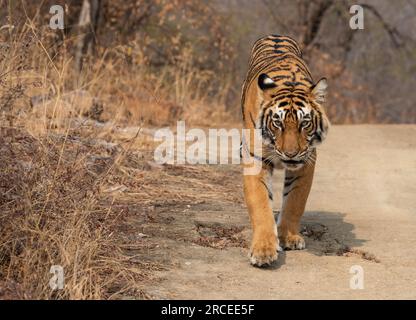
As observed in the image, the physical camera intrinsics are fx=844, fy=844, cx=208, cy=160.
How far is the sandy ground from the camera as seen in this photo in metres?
4.84

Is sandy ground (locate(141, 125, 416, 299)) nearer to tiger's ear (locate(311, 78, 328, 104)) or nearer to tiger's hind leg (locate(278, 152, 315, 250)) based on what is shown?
tiger's hind leg (locate(278, 152, 315, 250))

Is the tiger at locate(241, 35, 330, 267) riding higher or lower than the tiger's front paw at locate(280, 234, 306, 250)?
higher

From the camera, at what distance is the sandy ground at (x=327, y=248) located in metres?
4.84

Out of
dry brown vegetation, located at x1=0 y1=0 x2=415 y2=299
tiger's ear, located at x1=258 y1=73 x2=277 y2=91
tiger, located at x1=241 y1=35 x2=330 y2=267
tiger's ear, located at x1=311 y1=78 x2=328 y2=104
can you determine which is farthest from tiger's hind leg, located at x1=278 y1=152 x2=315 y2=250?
tiger's ear, located at x1=258 y1=73 x2=277 y2=91

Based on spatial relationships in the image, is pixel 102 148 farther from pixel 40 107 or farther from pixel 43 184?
pixel 43 184

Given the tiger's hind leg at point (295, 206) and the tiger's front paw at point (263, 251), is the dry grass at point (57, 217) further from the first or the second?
the tiger's hind leg at point (295, 206)

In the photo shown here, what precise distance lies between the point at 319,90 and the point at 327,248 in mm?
1106

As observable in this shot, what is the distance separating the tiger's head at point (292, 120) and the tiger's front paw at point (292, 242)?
20.7 inches
